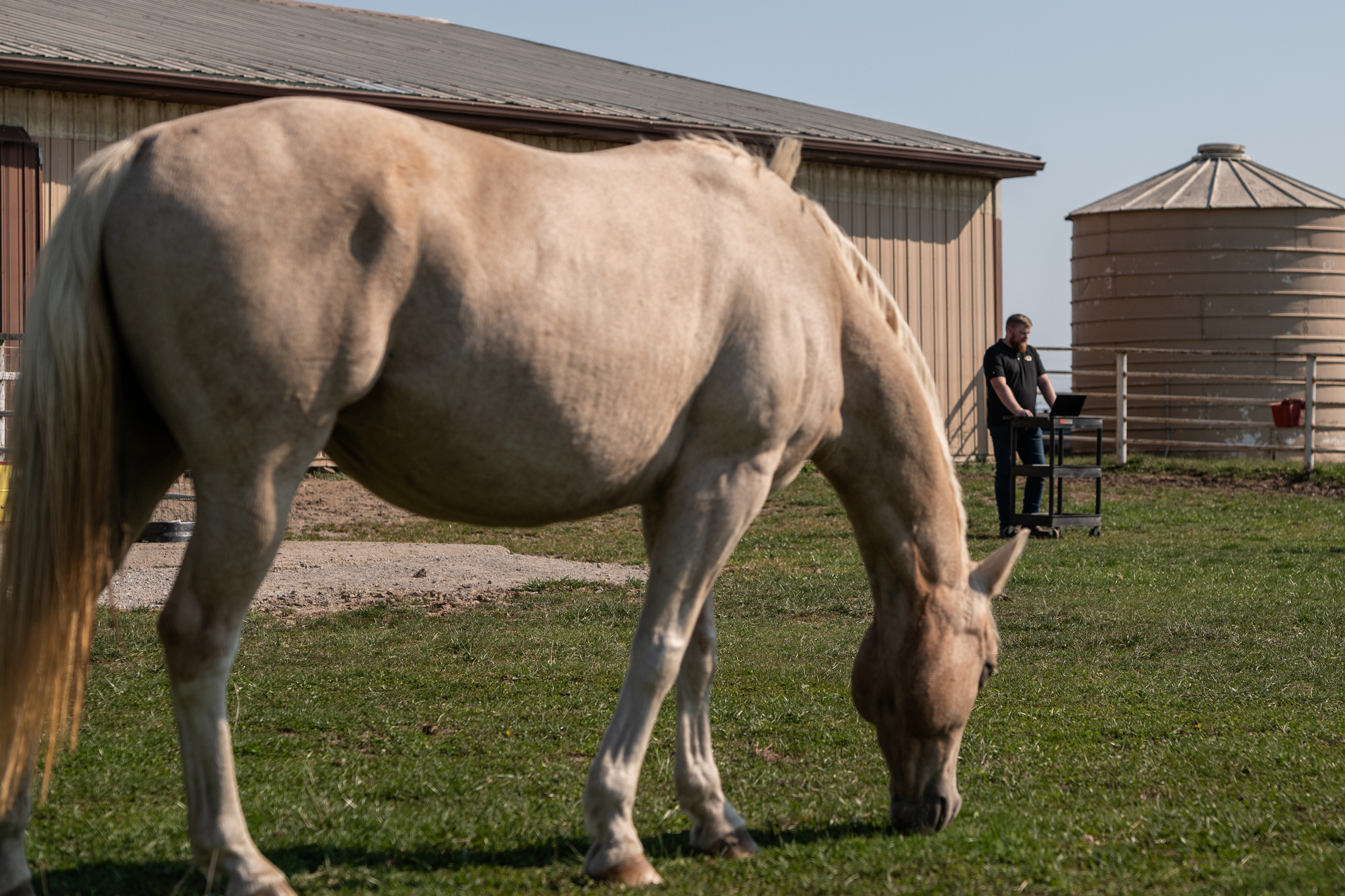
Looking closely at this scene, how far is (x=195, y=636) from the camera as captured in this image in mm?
2857

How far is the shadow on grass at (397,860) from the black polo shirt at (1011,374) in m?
9.16

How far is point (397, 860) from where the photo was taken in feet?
11.8

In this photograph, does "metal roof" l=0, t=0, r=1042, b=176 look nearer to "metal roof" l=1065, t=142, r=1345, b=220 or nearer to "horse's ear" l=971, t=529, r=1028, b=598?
"metal roof" l=1065, t=142, r=1345, b=220

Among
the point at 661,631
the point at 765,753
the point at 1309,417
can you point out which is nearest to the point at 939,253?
the point at 1309,417

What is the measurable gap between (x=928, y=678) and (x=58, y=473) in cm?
231

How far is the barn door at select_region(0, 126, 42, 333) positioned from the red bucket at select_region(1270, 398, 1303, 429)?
1602cm

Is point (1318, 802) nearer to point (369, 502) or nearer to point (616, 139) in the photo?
point (369, 502)

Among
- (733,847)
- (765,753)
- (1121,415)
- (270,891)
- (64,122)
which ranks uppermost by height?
(64,122)

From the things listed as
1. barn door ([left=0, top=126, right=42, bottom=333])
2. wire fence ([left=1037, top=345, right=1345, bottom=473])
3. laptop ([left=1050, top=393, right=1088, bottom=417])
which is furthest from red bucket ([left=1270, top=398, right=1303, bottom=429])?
barn door ([left=0, top=126, right=42, bottom=333])

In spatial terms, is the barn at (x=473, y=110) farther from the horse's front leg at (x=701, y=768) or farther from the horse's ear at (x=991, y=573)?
the horse's front leg at (x=701, y=768)

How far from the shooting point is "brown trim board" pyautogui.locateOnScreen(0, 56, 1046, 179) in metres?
13.5

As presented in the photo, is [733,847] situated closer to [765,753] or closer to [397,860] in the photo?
[397,860]

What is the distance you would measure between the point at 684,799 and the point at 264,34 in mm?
16972

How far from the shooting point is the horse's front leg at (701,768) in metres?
3.65
